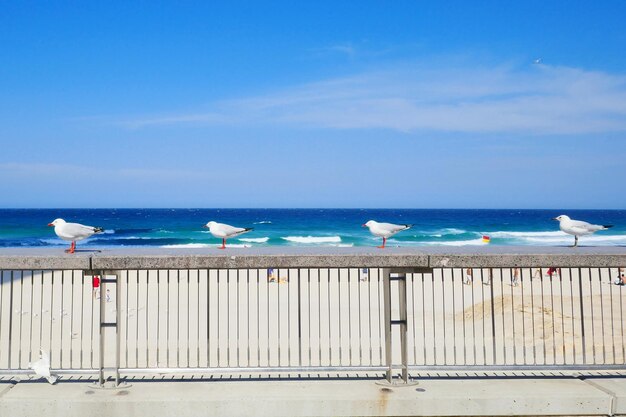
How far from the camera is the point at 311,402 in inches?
218

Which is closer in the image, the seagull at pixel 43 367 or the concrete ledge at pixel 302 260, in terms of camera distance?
the concrete ledge at pixel 302 260

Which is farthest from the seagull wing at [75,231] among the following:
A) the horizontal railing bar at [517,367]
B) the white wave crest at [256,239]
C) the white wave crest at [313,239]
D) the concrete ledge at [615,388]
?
the white wave crest at [313,239]

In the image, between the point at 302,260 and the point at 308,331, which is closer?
the point at 302,260

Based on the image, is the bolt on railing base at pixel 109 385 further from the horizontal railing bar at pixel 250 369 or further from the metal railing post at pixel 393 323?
the metal railing post at pixel 393 323

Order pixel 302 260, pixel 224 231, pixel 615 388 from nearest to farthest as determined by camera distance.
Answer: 1. pixel 302 260
2. pixel 615 388
3. pixel 224 231

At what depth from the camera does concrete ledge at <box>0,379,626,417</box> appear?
18.0 feet


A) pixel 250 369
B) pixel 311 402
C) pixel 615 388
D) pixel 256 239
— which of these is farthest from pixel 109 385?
pixel 256 239

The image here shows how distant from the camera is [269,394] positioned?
224 inches

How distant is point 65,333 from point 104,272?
909cm

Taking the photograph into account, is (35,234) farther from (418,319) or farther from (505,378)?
(505,378)

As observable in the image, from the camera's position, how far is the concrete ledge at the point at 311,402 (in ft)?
18.0

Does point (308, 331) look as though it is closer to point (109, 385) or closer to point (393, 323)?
point (393, 323)

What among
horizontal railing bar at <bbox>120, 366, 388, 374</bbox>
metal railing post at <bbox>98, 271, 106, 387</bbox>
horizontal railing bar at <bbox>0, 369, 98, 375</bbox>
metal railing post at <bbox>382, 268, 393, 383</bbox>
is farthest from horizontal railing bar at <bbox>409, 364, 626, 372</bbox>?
horizontal railing bar at <bbox>0, 369, 98, 375</bbox>

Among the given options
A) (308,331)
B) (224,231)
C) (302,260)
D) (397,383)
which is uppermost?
(224,231)
